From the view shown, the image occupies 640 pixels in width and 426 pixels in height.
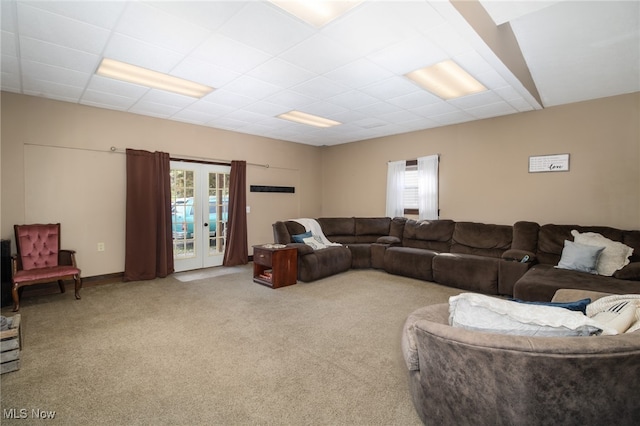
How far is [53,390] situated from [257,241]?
4675 mm

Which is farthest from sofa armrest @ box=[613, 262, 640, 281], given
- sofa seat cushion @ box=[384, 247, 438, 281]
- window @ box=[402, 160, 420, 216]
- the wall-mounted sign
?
window @ box=[402, 160, 420, 216]

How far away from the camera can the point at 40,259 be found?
3988 millimetres

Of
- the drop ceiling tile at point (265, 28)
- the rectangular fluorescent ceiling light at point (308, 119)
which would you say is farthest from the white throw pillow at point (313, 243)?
the drop ceiling tile at point (265, 28)

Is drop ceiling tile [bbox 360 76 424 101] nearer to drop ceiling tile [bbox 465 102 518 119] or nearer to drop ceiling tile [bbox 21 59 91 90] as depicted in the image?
drop ceiling tile [bbox 465 102 518 119]

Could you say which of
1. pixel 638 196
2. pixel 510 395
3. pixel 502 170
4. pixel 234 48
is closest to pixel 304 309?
pixel 510 395

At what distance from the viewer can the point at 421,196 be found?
5922 mm

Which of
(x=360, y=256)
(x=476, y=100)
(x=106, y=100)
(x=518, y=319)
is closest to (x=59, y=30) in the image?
(x=106, y=100)

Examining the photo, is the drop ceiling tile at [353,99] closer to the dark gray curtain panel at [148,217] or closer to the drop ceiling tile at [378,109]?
the drop ceiling tile at [378,109]

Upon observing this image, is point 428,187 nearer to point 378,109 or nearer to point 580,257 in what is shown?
point 378,109

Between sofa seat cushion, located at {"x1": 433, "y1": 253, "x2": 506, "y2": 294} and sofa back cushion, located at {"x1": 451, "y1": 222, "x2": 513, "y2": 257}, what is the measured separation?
44 centimetres

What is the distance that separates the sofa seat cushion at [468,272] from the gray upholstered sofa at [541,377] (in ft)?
10.8

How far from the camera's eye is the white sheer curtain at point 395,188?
20.6ft

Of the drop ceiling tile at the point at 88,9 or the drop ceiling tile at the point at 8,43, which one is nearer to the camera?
the drop ceiling tile at the point at 88,9

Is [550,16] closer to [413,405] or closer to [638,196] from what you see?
[638,196]
